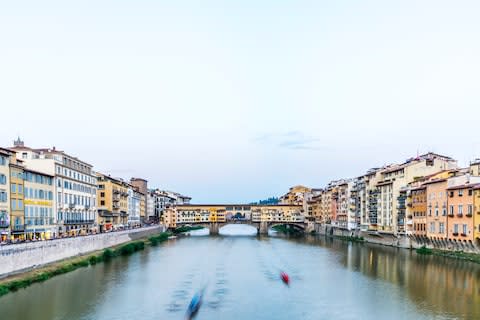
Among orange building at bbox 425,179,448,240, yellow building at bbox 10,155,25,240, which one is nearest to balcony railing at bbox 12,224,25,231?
yellow building at bbox 10,155,25,240

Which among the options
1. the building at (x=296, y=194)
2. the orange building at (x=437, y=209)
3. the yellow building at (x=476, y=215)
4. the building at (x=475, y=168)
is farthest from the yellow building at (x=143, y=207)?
the yellow building at (x=476, y=215)

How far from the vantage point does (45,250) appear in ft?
106

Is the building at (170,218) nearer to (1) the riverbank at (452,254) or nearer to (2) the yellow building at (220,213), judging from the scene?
(2) the yellow building at (220,213)

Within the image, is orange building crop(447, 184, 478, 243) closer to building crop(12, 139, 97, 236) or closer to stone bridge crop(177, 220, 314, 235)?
building crop(12, 139, 97, 236)

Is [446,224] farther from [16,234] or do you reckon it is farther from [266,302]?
[16,234]

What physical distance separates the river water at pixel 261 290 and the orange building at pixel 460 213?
2835 millimetres

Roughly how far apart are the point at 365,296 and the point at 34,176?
2653 cm

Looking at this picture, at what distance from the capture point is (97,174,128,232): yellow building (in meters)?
65.2

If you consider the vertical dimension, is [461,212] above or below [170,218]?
above

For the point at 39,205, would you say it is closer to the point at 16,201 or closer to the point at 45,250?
the point at 16,201

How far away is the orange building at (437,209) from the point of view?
1697 inches

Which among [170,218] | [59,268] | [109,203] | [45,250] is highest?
[109,203]

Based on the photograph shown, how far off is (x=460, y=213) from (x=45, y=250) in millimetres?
31154

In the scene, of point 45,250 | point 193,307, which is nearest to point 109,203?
point 45,250
